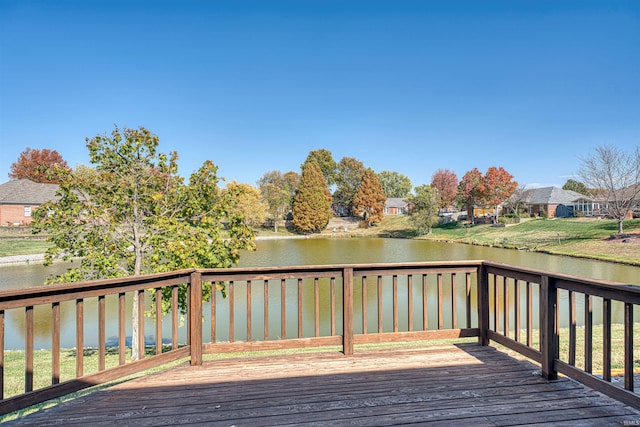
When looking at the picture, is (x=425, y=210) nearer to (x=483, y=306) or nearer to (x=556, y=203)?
(x=556, y=203)

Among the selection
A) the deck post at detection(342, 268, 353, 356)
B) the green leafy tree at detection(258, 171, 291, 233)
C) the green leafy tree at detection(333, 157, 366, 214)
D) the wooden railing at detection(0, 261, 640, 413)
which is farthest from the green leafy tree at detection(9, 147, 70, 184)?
the deck post at detection(342, 268, 353, 356)

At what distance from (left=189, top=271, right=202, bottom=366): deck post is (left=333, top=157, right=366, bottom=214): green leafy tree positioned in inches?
1812

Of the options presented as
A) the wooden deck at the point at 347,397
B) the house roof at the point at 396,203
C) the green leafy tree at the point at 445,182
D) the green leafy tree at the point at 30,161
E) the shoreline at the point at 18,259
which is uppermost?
the green leafy tree at the point at 30,161

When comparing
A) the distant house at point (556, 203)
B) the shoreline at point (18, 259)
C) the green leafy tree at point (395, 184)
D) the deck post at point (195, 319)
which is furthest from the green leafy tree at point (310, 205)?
the deck post at point (195, 319)

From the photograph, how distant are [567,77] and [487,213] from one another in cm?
2714

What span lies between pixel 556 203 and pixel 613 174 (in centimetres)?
1559

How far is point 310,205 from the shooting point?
38812mm

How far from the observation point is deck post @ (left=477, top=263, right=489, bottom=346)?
142 inches

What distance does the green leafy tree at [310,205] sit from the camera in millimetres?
38719

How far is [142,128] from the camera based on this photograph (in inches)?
227

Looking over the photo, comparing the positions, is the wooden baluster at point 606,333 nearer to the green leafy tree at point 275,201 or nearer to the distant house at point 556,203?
the green leafy tree at point 275,201

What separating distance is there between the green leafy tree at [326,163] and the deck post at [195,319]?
47.6m

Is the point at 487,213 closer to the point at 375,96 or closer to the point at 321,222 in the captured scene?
the point at 321,222

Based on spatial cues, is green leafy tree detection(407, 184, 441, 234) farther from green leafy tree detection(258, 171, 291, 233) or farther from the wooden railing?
the wooden railing
